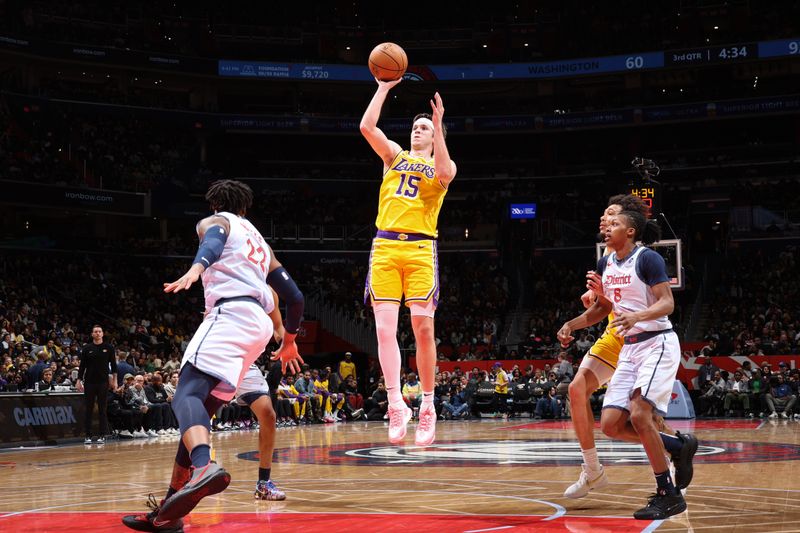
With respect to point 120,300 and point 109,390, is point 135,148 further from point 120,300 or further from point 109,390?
point 109,390

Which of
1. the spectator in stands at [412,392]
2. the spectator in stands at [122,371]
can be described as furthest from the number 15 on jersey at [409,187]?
the spectator in stands at [412,392]

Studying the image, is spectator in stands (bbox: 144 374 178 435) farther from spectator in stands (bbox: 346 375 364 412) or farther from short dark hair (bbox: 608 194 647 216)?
short dark hair (bbox: 608 194 647 216)

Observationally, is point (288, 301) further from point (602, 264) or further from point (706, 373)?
point (706, 373)

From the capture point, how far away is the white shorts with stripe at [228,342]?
5.25 m

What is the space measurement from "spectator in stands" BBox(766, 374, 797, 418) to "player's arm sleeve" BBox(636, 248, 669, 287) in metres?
16.5

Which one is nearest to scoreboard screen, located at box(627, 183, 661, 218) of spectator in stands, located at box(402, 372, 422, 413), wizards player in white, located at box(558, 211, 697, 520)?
spectator in stands, located at box(402, 372, 422, 413)

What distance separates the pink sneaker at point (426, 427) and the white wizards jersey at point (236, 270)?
6.51ft

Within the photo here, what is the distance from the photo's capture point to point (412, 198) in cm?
720

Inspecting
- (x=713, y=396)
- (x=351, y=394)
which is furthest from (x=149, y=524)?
(x=713, y=396)

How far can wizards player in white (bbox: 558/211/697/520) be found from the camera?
20.7 ft

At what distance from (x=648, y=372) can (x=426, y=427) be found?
1744 millimetres

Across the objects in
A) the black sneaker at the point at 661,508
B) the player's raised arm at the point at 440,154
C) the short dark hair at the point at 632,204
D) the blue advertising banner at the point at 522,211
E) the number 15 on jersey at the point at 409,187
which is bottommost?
the black sneaker at the point at 661,508

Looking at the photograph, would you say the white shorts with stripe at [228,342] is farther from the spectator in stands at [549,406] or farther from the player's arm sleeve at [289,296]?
the spectator in stands at [549,406]

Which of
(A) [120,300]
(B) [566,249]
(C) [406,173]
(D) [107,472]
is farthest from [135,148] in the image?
(C) [406,173]
